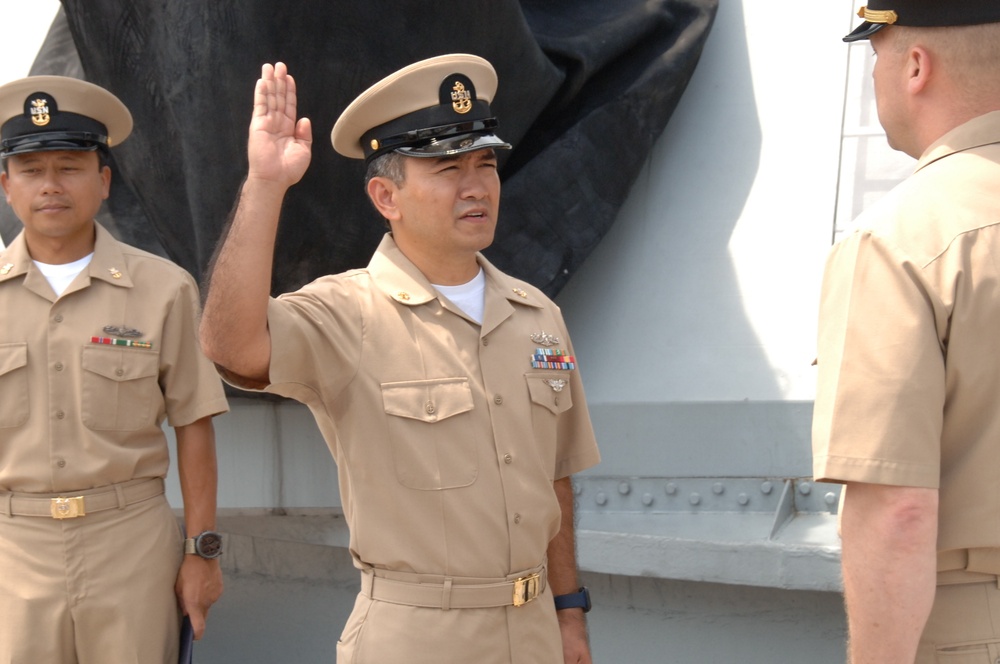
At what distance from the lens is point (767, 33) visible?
12.2 ft

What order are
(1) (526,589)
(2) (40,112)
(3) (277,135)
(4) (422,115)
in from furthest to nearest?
(2) (40,112), (4) (422,115), (1) (526,589), (3) (277,135)

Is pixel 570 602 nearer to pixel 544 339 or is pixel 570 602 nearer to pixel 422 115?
pixel 544 339

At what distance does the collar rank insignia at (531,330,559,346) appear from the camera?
2389 mm

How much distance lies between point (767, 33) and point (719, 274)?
750 mm

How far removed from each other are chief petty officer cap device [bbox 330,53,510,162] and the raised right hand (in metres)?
0.32

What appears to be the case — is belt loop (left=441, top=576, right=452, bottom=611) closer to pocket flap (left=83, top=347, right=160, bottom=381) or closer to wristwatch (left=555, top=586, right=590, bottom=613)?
wristwatch (left=555, top=586, right=590, bottom=613)

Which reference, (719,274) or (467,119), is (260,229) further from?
(719,274)

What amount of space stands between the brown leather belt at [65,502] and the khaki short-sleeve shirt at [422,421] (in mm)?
843

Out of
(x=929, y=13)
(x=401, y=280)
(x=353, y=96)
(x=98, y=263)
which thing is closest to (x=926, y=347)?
(x=929, y=13)

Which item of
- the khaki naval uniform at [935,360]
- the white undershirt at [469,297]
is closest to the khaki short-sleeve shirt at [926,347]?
the khaki naval uniform at [935,360]

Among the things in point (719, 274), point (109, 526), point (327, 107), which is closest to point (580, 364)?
point (719, 274)

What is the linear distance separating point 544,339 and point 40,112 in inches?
58.5

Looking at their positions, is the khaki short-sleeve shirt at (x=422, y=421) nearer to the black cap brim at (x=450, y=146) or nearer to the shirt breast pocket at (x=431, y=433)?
the shirt breast pocket at (x=431, y=433)

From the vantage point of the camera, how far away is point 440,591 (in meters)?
2.14
